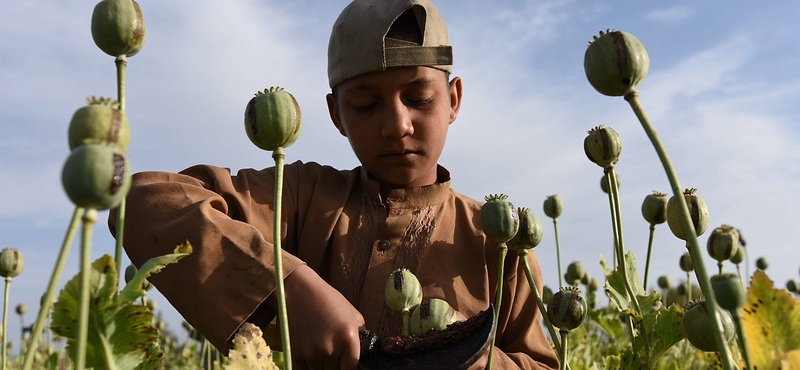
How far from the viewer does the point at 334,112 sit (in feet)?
6.62

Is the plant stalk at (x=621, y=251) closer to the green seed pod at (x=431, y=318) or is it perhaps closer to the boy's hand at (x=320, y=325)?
the green seed pod at (x=431, y=318)

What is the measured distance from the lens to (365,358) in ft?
3.54

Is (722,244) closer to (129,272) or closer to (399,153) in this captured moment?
(399,153)

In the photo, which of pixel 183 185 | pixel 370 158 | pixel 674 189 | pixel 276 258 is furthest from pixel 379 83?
pixel 674 189

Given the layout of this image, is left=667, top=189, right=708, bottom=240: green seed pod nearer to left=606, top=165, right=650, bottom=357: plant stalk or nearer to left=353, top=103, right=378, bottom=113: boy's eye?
left=606, top=165, right=650, bottom=357: plant stalk

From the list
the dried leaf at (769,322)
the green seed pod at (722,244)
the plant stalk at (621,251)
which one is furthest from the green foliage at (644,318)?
the dried leaf at (769,322)

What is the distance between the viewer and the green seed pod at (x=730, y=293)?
0.66 meters

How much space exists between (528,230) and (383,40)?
26.0 inches

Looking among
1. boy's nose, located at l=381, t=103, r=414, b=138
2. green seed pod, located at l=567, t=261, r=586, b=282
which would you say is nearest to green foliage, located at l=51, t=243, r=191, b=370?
boy's nose, located at l=381, t=103, r=414, b=138

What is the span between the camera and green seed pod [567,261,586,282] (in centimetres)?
273

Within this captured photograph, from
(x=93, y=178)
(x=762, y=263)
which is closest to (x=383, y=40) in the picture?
(x=93, y=178)

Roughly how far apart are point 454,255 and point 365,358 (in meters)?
0.70

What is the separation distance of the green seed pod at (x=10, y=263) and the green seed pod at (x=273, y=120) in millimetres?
769

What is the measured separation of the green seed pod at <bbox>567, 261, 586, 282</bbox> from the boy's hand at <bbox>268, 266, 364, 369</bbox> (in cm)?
174
